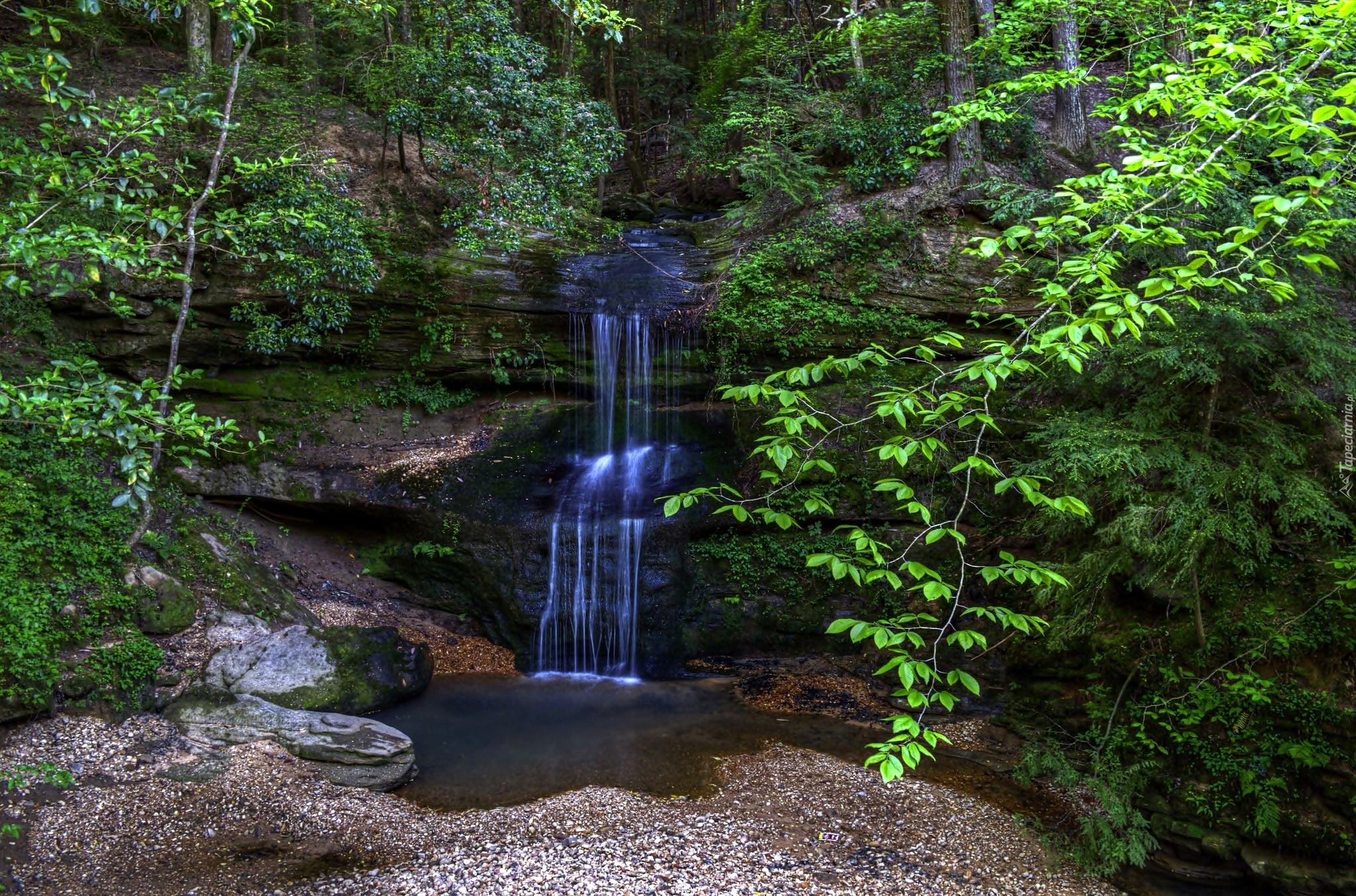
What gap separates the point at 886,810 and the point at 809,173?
8.96m

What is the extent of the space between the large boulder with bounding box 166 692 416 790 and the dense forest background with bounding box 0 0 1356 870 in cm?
Answer: 65

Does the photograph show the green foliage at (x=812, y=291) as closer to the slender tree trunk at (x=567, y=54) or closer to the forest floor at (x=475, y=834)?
the forest floor at (x=475, y=834)

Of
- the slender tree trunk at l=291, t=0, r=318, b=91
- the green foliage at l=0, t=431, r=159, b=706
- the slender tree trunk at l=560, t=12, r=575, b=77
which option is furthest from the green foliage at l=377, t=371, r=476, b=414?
the slender tree trunk at l=560, t=12, r=575, b=77

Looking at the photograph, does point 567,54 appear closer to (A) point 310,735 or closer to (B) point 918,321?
(B) point 918,321

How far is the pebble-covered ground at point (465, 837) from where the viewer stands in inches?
198

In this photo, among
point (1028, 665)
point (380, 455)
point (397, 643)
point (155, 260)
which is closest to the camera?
point (155, 260)

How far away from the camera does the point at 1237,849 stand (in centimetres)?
520

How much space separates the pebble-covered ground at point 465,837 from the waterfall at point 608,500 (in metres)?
2.89

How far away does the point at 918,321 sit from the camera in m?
9.56

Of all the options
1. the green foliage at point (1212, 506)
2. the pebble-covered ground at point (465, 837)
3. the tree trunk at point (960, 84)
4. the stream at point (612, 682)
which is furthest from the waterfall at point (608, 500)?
the tree trunk at point (960, 84)

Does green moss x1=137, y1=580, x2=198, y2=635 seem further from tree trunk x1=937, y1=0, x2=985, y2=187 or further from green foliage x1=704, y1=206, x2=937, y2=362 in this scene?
tree trunk x1=937, y1=0, x2=985, y2=187

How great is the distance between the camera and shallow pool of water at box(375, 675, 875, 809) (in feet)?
22.0

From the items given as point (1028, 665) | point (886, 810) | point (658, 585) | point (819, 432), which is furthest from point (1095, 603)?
point (658, 585)

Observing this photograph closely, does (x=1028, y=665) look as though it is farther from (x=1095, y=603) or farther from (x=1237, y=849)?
(x=1237, y=849)
